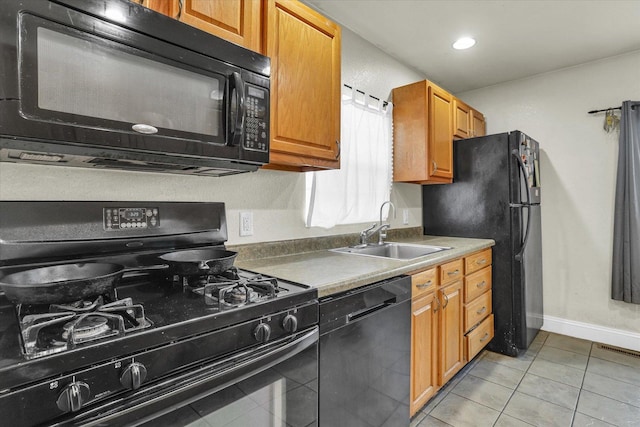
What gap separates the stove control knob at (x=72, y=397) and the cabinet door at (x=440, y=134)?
244cm

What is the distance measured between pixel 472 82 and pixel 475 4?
1.43m

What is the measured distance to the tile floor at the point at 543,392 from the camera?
189 centimetres

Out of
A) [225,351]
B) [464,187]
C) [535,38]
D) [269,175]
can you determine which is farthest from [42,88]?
[535,38]

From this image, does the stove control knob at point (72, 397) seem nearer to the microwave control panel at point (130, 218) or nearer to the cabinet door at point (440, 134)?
the microwave control panel at point (130, 218)

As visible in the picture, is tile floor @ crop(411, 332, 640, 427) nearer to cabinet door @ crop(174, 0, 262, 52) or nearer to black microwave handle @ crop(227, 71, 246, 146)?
black microwave handle @ crop(227, 71, 246, 146)

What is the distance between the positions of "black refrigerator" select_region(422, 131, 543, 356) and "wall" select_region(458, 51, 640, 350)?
13.5 inches

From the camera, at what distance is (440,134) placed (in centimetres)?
275

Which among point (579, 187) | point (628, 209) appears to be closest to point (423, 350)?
point (628, 209)

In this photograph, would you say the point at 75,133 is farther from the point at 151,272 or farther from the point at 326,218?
the point at 326,218

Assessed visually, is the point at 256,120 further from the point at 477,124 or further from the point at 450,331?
the point at 477,124

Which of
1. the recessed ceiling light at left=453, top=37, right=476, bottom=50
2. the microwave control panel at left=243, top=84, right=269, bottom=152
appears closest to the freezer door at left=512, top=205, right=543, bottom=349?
the recessed ceiling light at left=453, top=37, right=476, bottom=50

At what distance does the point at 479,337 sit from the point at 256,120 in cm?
→ 220

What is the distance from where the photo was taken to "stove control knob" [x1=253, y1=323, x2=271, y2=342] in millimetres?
980

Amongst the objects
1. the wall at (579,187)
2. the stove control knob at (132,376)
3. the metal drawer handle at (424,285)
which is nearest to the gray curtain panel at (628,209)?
the wall at (579,187)
